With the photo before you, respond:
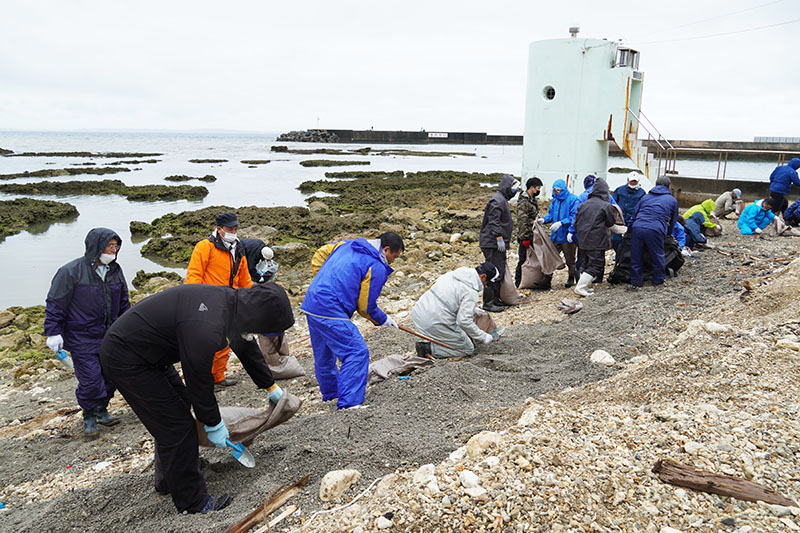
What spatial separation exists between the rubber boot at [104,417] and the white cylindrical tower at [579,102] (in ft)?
41.7

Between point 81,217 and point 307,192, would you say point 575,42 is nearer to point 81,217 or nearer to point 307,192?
point 307,192

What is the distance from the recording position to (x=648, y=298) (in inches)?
257

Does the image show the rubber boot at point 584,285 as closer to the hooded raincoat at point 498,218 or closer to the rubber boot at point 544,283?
the rubber boot at point 544,283

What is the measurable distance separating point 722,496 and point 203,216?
Answer: 17.5 meters

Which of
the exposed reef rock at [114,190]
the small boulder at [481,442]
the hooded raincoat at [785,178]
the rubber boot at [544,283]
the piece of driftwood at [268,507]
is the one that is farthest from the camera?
the exposed reef rock at [114,190]

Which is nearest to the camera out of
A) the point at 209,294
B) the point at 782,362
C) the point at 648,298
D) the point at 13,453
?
the point at 209,294

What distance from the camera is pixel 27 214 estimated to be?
18.8 m

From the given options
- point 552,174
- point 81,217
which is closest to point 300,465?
point 552,174

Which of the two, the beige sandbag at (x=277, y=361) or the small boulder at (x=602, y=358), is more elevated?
the small boulder at (x=602, y=358)

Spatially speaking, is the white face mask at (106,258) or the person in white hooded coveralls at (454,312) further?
the person in white hooded coveralls at (454,312)

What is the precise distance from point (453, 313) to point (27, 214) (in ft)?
64.0

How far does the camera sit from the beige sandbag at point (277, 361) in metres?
5.67

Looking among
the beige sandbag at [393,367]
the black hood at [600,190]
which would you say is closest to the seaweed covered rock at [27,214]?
the beige sandbag at [393,367]

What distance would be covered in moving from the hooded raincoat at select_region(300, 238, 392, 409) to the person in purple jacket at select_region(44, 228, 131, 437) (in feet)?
5.79
